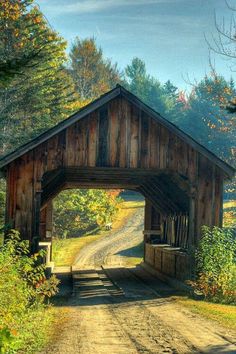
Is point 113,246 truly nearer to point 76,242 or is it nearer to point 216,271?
point 76,242

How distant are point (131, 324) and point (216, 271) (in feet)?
17.6

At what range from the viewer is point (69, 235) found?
149 ft

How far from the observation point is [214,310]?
1355 centimetres

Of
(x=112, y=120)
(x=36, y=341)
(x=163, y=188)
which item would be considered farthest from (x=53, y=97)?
(x=36, y=341)

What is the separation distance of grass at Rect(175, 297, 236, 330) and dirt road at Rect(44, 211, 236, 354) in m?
0.32

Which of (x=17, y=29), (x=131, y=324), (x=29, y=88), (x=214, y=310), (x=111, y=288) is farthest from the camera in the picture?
(x=29, y=88)

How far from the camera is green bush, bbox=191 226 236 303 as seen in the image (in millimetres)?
15641

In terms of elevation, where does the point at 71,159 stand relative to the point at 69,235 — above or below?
above

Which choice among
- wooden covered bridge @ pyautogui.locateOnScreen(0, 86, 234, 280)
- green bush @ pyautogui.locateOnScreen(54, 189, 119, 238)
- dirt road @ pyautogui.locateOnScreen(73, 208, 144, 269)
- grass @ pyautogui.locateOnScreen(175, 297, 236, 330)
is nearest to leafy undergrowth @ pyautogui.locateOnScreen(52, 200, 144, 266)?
dirt road @ pyautogui.locateOnScreen(73, 208, 144, 269)

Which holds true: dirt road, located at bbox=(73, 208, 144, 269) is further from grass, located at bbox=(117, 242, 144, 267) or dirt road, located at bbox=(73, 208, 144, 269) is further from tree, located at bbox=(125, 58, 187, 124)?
tree, located at bbox=(125, 58, 187, 124)

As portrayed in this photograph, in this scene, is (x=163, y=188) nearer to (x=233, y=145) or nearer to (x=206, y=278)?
(x=206, y=278)

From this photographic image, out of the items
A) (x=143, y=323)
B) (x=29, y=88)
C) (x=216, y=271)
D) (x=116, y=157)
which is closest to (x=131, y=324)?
(x=143, y=323)

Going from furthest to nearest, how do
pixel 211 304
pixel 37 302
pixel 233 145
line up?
pixel 233 145, pixel 211 304, pixel 37 302

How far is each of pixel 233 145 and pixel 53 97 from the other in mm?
32943
